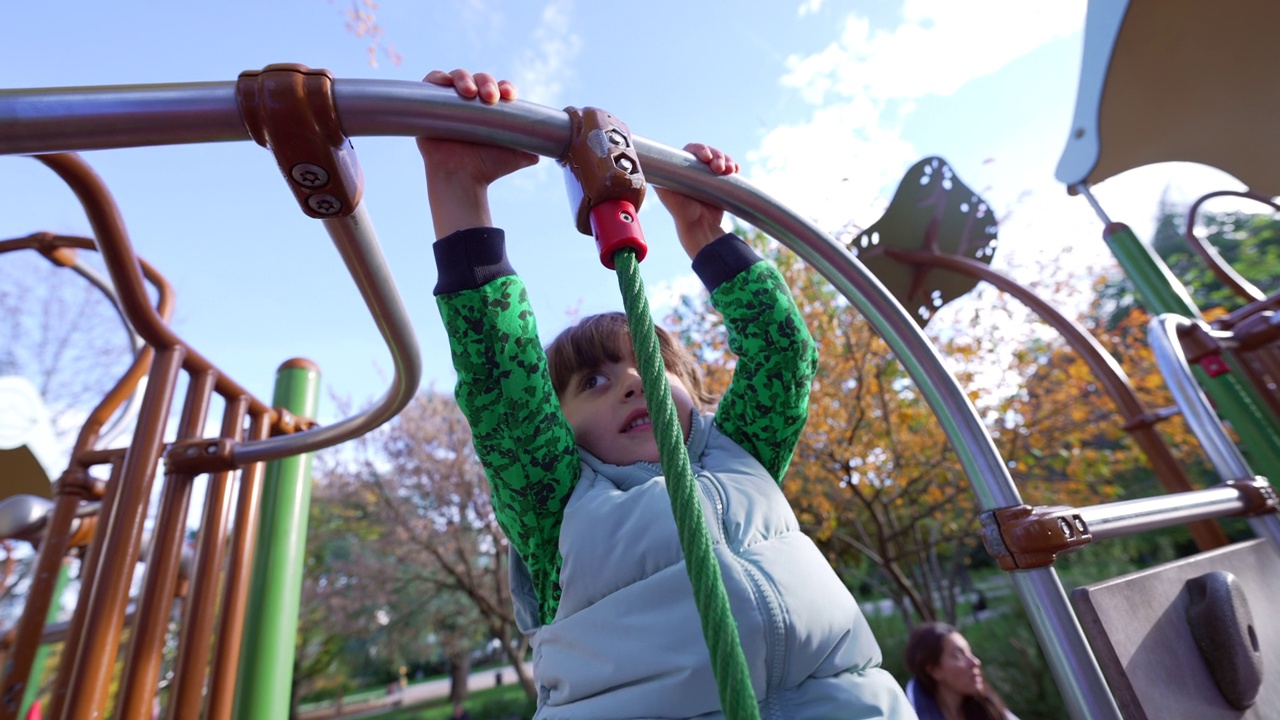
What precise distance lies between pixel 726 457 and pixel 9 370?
28.8ft

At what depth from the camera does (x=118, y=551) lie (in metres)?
1.17

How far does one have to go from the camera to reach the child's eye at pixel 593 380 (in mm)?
1126

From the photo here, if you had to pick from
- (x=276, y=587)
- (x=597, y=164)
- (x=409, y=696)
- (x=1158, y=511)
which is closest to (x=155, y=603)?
(x=276, y=587)

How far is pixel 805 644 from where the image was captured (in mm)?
772

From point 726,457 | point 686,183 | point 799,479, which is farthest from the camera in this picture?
point 799,479

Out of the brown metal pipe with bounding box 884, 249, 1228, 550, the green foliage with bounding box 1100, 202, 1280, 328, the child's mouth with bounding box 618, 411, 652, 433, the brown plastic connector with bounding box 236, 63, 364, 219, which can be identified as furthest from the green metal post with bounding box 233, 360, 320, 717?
the green foliage with bounding box 1100, 202, 1280, 328

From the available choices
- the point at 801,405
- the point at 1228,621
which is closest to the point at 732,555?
the point at 801,405

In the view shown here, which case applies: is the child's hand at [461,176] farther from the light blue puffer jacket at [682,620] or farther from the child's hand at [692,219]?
the light blue puffer jacket at [682,620]

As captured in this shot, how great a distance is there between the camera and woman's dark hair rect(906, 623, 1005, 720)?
2.82 meters

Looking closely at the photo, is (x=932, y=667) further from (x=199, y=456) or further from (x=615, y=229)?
(x=615, y=229)

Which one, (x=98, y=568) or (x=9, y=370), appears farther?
(x=9, y=370)

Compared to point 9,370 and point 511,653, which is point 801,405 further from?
point 511,653

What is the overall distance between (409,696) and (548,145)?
24.5 meters

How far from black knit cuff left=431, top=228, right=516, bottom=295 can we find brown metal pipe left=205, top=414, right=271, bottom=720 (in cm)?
107
